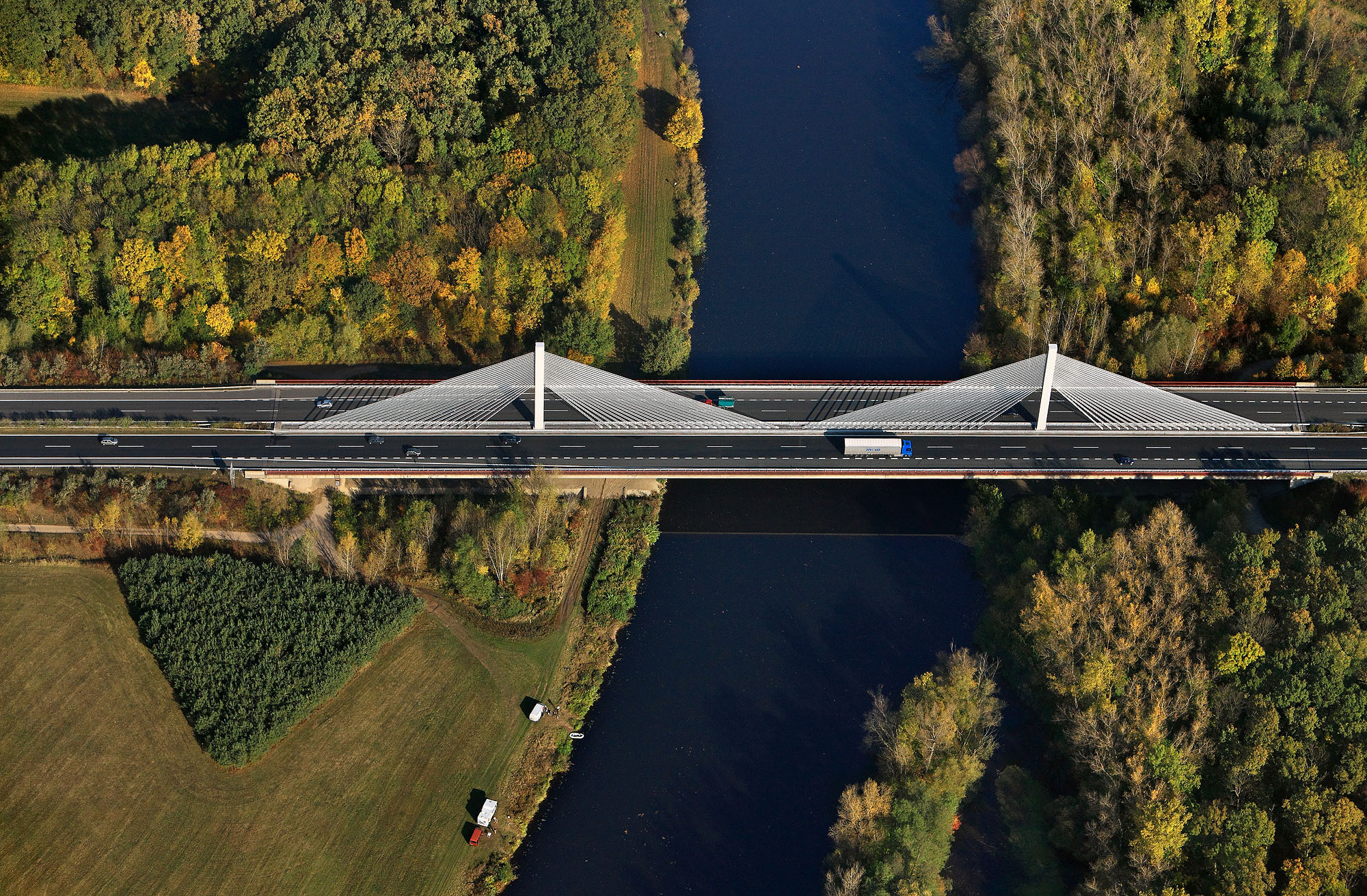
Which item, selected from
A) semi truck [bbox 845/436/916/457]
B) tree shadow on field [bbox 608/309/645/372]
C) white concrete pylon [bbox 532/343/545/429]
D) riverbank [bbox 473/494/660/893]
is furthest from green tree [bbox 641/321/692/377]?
semi truck [bbox 845/436/916/457]

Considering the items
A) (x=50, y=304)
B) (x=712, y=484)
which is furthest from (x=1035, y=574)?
(x=50, y=304)

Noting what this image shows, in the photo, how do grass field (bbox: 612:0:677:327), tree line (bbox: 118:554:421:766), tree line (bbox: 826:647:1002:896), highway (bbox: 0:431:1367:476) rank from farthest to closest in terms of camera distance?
1. grass field (bbox: 612:0:677:327)
2. highway (bbox: 0:431:1367:476)
3. tree line (bbox: 118:554:421:766)
4. tree line (bbox: 826:647:1002:896)

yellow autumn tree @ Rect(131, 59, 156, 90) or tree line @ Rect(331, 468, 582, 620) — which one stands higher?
yellow autumn tree @ Rect(131, 59, 156, 90)

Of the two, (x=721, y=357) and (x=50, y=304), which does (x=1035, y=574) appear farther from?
(x=50, y=304)

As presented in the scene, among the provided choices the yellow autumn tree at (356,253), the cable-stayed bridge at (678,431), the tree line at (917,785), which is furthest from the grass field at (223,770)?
the yellow autumn tree at (356,253)

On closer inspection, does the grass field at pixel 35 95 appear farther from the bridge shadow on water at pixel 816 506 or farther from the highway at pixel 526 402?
the bridge shadow on water at pixel 816 506

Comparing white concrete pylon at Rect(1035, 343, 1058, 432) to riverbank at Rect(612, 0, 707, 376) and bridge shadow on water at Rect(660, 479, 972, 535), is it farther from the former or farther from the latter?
riverbank at Rect(612, 0, 707, 376)
